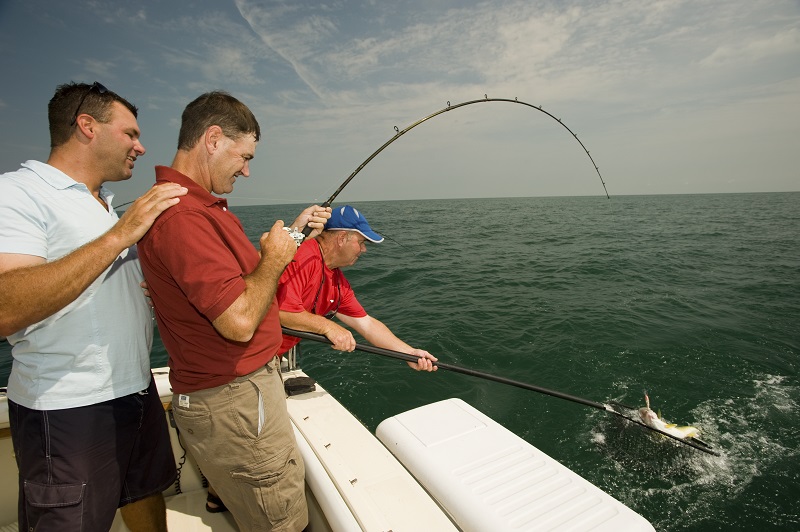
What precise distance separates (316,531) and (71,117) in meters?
2.31

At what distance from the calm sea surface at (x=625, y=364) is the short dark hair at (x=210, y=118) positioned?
14.0ft

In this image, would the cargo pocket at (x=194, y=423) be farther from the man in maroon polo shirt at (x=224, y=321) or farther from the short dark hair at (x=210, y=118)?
the short dark hair at (x=210, y=118)

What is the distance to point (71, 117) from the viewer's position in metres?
1.59

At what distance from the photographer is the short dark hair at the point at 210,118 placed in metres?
1.66

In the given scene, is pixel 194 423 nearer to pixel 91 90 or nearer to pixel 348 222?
pixel 91 90

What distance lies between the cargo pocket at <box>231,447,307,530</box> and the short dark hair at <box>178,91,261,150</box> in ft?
4.77

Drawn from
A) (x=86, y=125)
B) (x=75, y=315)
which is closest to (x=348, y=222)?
(x=86, y=125)

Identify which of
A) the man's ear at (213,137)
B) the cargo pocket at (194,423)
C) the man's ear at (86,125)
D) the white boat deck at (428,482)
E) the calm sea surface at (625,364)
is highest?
the man's ear at (86,125)

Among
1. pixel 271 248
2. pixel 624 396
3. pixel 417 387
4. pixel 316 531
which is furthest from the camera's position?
pixel 417 387

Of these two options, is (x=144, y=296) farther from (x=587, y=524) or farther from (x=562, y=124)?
(x=562, y=124)

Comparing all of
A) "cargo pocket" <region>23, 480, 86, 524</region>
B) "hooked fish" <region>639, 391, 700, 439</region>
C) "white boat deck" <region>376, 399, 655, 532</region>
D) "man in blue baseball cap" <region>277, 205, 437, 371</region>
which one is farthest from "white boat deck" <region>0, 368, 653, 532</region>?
"hooked fish" <region>639, 391, 700, 439</region>

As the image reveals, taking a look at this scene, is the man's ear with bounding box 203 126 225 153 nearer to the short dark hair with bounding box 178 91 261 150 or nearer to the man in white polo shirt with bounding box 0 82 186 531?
the short dark hair with bounding box 178 91 261 150

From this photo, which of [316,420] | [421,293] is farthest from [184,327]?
[421,293]

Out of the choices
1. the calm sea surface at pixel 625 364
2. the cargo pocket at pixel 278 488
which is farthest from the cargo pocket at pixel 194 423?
the calm sea surface at pixel 625 364
